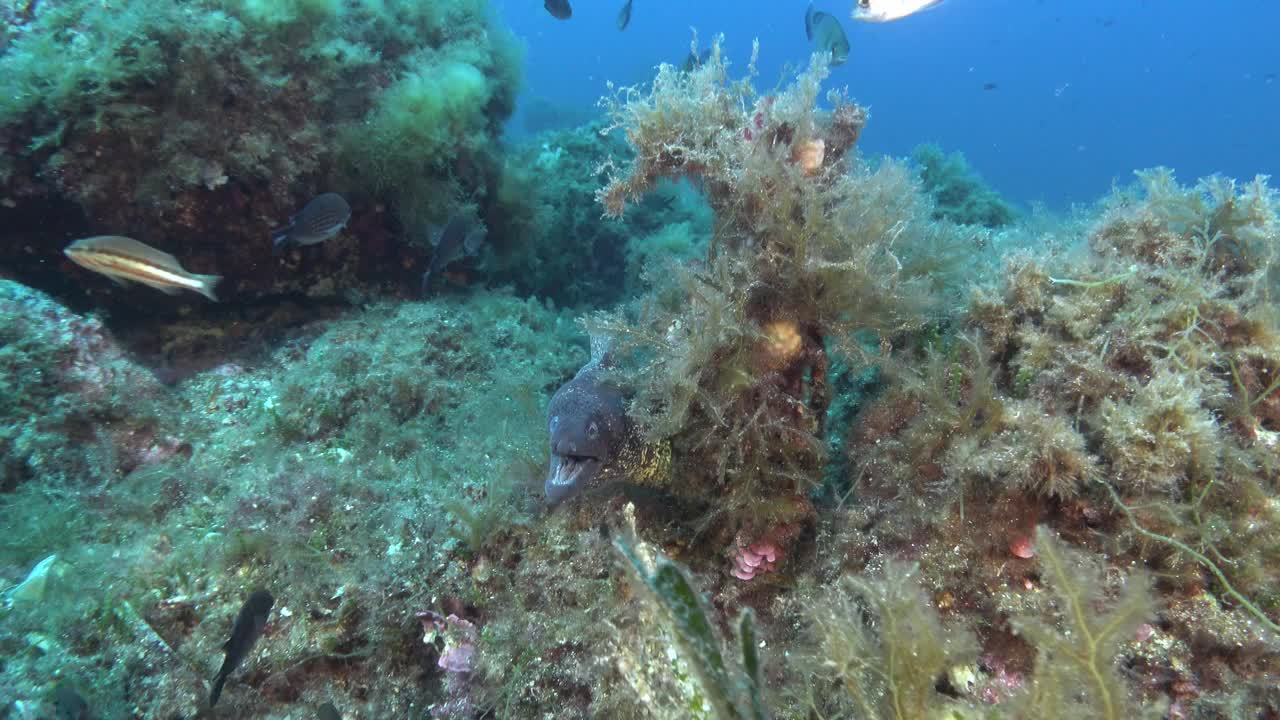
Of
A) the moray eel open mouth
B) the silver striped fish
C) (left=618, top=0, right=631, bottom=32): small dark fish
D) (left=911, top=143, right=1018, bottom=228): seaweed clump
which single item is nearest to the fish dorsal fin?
the silver striped fish

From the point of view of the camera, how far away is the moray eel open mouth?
2643 millimetres

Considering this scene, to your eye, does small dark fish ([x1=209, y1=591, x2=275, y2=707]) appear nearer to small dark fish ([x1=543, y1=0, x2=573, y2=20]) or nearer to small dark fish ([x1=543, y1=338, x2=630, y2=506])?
small dark fish ([x1=543, y1=338, x2=630, y2=506])

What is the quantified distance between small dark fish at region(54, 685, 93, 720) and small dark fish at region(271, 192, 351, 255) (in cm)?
346

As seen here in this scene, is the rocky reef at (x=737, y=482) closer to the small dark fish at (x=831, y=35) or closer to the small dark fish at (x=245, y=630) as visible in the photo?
the small dark fish at (x=245, y=630)

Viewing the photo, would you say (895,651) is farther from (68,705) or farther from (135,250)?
(135,250)

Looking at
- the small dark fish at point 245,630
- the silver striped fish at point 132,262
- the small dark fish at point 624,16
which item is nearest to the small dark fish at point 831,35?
the small dark fish at point 624,16

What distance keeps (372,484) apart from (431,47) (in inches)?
248

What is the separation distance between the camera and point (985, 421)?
2367mm

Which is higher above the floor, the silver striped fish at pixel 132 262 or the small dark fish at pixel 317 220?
the small dark fish at pixel 317 220

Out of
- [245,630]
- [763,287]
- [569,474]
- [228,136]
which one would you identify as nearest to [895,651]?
[569,474]

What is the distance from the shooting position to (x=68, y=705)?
2.27m

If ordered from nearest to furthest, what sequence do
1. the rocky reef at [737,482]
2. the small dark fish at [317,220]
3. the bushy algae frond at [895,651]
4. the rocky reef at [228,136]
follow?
the bushy algae frond at [895,651] < the rocky reef at [737,482] < the rocky reef at [228,136] < the small dark fish at [317,220]

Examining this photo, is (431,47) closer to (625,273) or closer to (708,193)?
(625,273)

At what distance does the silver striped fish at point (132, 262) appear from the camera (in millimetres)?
3623
